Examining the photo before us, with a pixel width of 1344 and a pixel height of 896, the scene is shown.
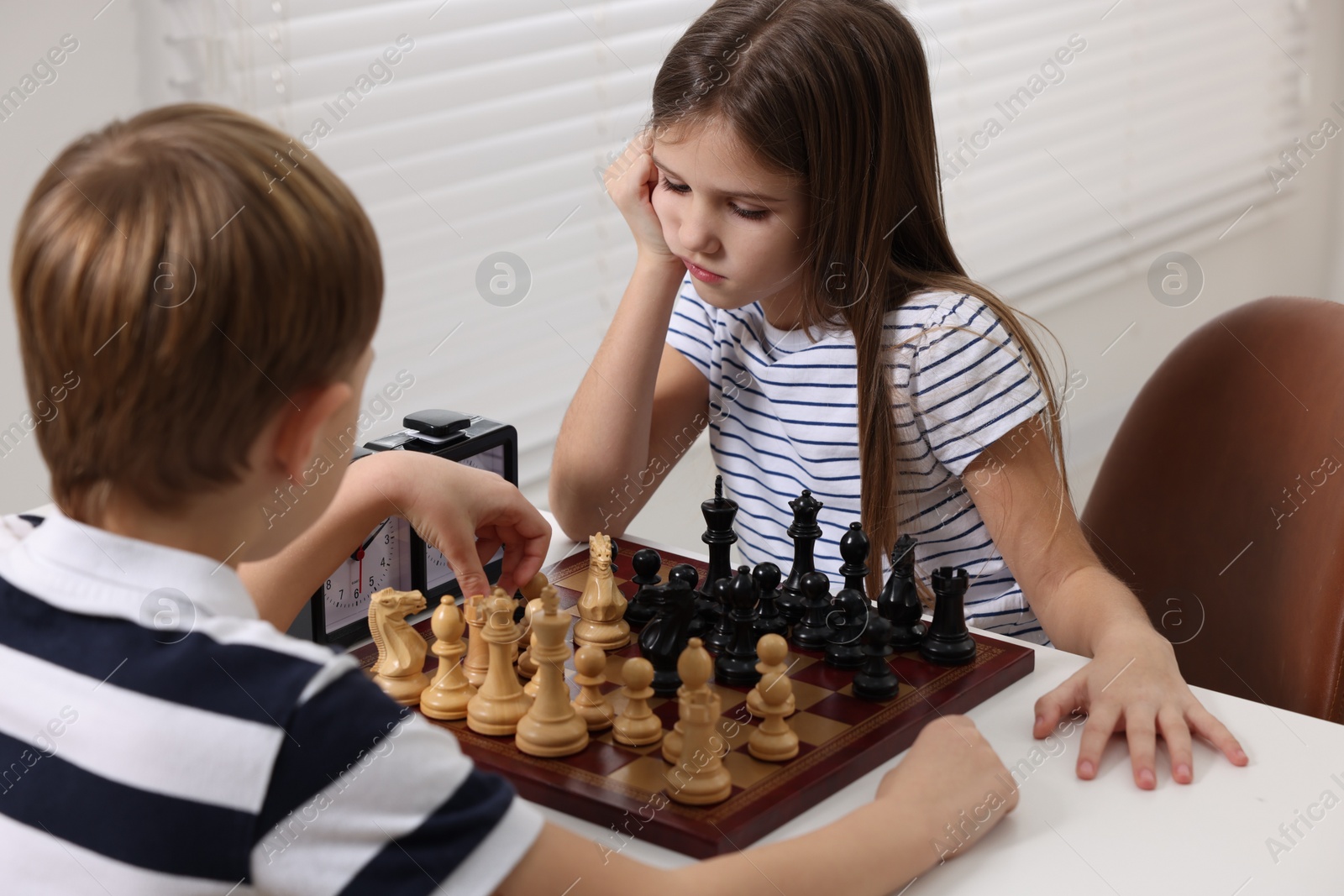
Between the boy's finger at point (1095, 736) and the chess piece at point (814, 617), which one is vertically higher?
the chess piece at point (814, 617)

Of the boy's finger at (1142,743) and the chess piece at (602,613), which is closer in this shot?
the boy's finger at (1142,743)

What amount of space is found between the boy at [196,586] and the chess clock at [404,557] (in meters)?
0.49

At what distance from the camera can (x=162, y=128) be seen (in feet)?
2.41

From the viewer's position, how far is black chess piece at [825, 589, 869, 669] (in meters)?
1.15

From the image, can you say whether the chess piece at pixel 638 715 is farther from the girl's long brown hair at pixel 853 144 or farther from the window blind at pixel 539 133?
the window blind at pixel 539 133

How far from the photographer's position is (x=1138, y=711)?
1.07 metres

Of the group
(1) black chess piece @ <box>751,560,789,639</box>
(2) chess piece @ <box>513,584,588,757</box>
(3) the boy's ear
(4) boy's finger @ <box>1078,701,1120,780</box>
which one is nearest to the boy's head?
(3) the boy's ear

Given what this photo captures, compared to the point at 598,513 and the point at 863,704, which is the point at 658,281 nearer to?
the point at 598,513

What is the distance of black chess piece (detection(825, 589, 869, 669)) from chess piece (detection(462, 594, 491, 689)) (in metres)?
0.30

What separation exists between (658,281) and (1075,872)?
3.00 feet

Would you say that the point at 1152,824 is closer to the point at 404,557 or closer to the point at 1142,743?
the point at 1142,743

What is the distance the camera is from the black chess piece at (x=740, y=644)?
112 centimetres

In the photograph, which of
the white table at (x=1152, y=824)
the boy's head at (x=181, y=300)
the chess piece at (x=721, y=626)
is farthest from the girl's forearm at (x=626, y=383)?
the boy's head at (x=181, y=300)

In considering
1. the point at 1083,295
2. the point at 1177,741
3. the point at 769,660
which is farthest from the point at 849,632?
the point at 1083,295
